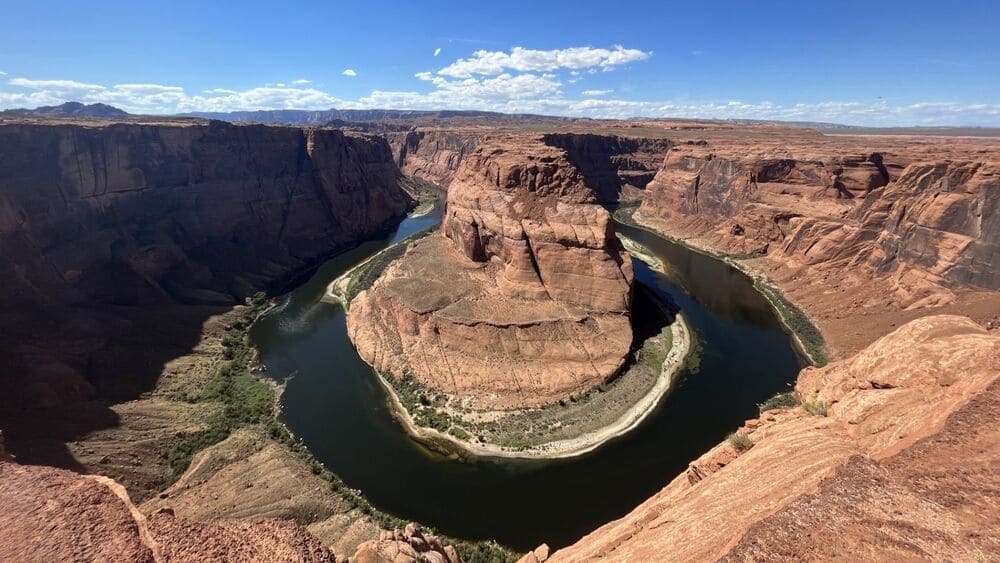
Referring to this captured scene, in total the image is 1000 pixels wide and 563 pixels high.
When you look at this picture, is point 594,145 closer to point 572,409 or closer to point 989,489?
point 572,409

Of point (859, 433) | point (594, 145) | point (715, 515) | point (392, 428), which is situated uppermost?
point (594, 145)

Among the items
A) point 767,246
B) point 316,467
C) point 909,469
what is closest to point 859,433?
point 909,469

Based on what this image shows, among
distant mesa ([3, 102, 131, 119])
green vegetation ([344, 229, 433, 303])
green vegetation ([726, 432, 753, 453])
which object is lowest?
green vegetation ([344, 229, 433, 303])

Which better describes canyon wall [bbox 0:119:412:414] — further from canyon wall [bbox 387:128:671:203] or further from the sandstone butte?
canyon wall [bbox 387:128:671:203]

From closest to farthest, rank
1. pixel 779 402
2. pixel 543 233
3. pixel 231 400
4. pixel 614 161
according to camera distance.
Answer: pixel 779 402 < pixel 231 400 < pixel 543 233 < pixel 614 161

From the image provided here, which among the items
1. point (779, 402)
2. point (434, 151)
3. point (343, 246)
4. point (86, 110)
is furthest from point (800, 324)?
point (86, 110)

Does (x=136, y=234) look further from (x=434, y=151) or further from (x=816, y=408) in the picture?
(x=434, y=151)

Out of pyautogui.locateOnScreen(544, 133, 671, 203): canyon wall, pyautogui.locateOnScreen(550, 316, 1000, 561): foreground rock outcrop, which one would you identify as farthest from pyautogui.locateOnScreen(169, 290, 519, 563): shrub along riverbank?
pyautogui.locateOnScreen(544, 133, 671, 203): canyon wall
